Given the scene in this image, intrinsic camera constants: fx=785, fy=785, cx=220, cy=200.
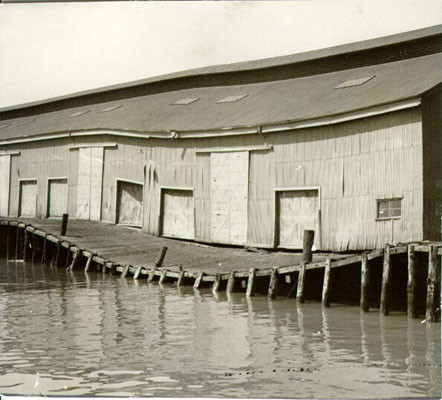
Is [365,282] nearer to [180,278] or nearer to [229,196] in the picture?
[180,278]

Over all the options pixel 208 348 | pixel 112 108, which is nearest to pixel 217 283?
pixel 208 348

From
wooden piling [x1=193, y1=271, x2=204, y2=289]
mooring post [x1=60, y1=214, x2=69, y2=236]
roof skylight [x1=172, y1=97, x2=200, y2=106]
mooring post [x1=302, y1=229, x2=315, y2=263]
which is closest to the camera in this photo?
mooring post [x1=302, y1=229, x2=315, y2=263]

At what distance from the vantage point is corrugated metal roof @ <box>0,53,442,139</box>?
76.4 ft

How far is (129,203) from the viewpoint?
30797 millimetres

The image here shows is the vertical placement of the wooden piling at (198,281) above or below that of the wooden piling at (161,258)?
below

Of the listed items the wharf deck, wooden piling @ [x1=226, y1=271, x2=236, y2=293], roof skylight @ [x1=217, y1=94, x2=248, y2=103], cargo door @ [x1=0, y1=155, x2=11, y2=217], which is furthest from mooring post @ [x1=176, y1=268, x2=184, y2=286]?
cargo door @ [x1=0, y1=155, x2=11, y2=217]

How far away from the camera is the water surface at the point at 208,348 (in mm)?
11602

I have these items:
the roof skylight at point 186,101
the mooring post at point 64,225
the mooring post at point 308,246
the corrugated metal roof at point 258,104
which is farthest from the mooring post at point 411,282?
the mooring post at point 64,225

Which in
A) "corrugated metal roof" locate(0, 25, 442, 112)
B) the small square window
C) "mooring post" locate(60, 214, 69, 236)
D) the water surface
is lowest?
the water surface

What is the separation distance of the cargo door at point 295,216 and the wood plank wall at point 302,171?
324 millimetres

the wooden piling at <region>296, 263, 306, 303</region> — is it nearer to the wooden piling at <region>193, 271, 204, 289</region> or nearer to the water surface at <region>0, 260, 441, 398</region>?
the water surface at <region>0, 260, 441, 398</region>

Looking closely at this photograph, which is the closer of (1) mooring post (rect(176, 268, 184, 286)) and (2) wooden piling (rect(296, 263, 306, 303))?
(2) wooden piling (rect(296, 263, 306, 303))

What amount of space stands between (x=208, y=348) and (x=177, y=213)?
14720mm

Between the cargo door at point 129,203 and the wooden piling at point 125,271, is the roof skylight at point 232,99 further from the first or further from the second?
the wooden piling at point 125,271
